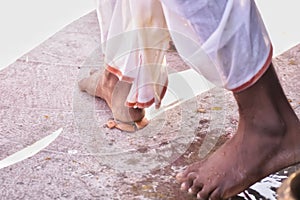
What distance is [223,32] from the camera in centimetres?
214

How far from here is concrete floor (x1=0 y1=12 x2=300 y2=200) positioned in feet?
7.88

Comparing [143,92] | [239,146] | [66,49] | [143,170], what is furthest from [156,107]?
[66,49]

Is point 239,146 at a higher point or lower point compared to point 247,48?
lower

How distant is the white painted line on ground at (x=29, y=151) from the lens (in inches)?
99.9

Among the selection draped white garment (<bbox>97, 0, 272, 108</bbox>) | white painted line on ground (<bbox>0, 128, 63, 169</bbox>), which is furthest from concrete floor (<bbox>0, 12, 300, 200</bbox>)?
draped white garment (<bbox>97, 0, 272, 108</bbox>)

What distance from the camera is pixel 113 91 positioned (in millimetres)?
2889

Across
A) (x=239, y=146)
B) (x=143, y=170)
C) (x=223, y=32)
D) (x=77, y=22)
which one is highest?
(x=223, y=32)

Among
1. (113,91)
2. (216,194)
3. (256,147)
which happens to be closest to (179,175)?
(216,194)

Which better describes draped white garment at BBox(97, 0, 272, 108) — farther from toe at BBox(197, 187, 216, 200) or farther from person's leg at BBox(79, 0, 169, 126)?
toe at BBox(197, 187, 216, 200)

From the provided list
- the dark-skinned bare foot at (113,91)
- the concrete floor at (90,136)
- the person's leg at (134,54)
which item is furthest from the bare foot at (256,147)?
the dark-skinned bare foot at (113,91)

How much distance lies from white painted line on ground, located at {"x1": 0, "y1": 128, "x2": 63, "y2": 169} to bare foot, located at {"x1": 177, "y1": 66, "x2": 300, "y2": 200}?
0.62 metres

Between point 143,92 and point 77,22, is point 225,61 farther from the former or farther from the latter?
point 77,22

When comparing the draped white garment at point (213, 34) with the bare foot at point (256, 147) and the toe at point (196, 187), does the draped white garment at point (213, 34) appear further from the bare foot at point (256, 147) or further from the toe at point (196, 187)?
the toe at point (196, 187)

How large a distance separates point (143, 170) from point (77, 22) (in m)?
1.49
